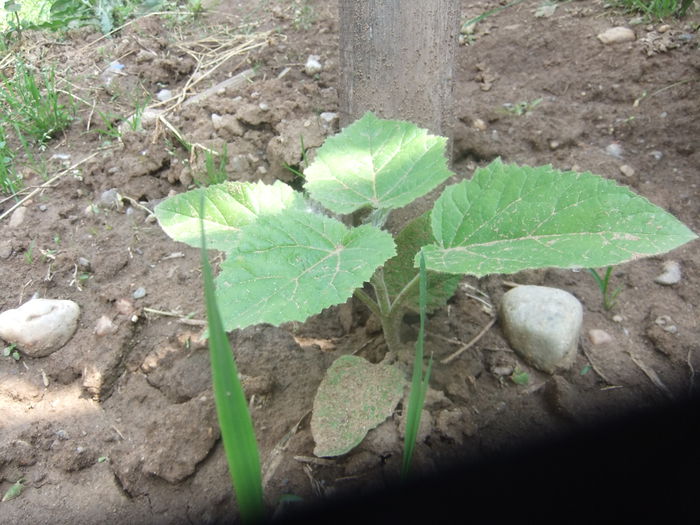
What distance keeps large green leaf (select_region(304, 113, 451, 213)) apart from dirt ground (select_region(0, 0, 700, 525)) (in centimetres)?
35

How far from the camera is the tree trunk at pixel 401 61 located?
4.42ft

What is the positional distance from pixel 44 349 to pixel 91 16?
94.3 inches

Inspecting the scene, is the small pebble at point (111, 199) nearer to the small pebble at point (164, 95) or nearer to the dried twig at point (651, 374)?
the small pebble at point (164, 95)

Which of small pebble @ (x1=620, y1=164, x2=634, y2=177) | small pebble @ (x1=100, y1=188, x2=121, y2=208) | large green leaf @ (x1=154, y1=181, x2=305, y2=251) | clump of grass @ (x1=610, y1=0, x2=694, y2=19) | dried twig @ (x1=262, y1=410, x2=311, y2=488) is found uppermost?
clump of grass @ (x1=610, y1=0, x2=694, y2=19)

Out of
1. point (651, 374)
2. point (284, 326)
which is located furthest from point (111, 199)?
point (651, 374)

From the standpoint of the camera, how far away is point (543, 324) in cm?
117

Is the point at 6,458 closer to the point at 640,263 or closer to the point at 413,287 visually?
the point at 413,287

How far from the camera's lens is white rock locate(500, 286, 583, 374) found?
3.79ft

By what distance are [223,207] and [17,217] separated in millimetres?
1005

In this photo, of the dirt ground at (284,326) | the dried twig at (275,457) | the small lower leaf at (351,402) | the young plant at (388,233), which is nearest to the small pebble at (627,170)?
the dirt ground at (284,326)

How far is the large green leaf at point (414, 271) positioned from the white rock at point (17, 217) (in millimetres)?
1303

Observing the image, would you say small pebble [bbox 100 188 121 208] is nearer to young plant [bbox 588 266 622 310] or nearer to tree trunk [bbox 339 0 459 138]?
tree trunk [bbox 339 0 459 138]

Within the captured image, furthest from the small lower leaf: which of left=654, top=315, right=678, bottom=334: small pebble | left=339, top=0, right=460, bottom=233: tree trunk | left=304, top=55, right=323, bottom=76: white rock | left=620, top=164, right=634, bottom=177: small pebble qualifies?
left=304, top=55, right=323, bottom=76: white rock

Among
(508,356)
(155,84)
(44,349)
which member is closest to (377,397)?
(508,356)
